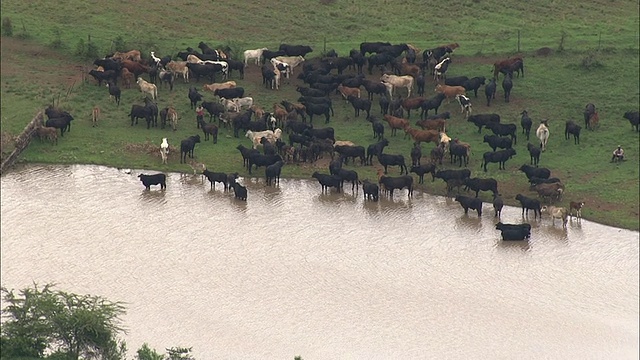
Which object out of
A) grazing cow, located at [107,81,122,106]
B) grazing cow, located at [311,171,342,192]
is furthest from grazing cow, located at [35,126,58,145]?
grazing cow, located at [311,171,342,192]

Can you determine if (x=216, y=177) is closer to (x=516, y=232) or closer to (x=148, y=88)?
(x=148, y=88)

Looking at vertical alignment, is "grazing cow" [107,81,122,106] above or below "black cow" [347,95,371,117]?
above

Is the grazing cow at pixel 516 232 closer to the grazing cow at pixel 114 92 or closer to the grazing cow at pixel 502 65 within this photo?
the grazing cow at pixel 502 65

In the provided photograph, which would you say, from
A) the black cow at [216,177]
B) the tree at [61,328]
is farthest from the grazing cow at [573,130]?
the tree at [61,328]

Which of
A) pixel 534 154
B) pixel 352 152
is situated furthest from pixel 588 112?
pixel 352 152

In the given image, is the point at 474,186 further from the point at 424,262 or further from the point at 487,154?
the point at 424,262

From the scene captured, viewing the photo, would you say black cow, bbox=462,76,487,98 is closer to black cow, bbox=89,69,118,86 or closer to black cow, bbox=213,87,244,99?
black cow, bbox=213,87,244,99

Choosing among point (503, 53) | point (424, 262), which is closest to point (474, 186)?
point (424, 262)
